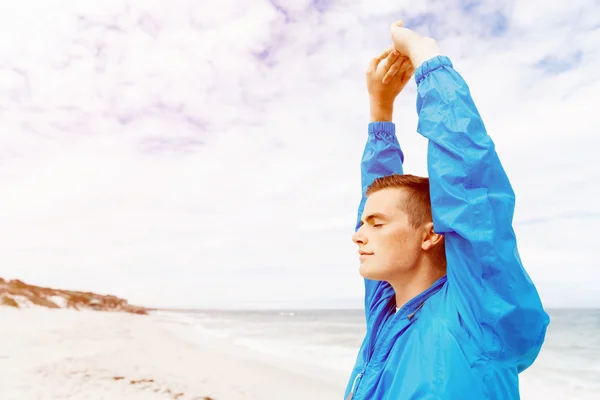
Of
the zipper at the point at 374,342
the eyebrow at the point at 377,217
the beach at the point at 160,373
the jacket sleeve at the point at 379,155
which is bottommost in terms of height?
the beach at the point at 160,373

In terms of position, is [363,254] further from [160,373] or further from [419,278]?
[160,373]

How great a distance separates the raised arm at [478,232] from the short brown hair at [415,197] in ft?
0.48

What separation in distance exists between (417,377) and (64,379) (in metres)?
6.33

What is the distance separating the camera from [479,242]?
1351 millimetres

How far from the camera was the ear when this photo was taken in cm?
159

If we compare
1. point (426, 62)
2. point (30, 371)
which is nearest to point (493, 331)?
point (426, 62)

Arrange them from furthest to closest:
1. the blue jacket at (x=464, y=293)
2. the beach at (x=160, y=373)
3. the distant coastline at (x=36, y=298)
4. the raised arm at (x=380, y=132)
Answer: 1. the distant coastline at (x=36, y=298)
2. the beach at (x=160, y=373)
3. the raised arm at (x=380, y=132)
4. the blue jacket at (x=464, y=293)

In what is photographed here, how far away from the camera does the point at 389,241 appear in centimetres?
160

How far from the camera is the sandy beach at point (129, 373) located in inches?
233

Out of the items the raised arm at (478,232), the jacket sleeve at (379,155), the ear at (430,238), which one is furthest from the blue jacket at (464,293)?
the jacket sleeve at (379,155)

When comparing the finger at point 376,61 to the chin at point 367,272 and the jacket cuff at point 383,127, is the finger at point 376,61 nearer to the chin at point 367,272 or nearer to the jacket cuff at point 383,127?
the jacket cuff at point 383,127

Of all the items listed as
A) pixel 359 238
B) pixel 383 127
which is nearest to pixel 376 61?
pixel 383 127

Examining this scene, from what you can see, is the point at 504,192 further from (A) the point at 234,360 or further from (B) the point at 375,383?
(A) the point at 234,360

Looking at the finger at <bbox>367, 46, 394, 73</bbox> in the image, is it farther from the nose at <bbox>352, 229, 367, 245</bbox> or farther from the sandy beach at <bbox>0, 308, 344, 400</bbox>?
the sandy beach at <bbox>0, 308, 344, 400</bbox>
